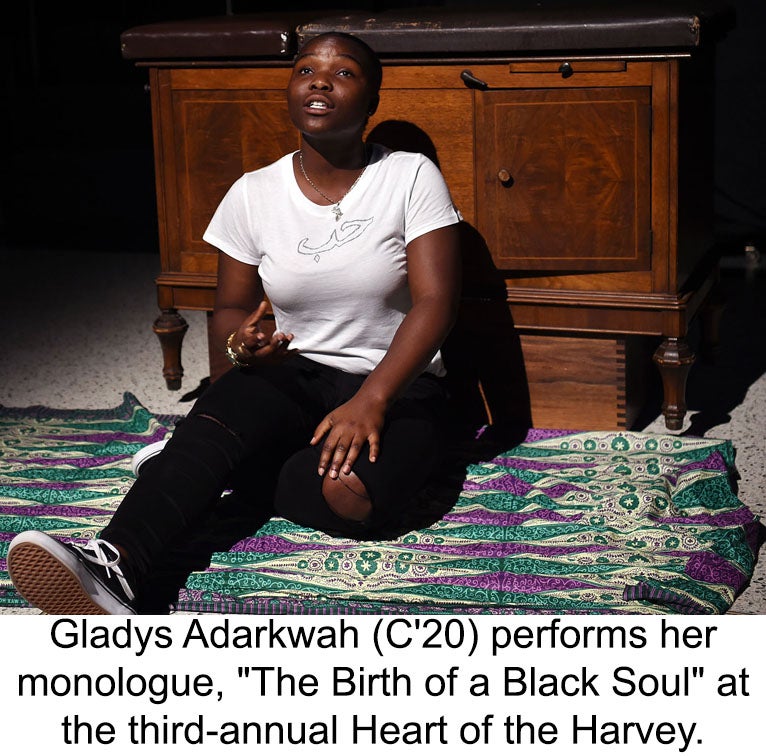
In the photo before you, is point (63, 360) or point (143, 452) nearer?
point (143, 452)

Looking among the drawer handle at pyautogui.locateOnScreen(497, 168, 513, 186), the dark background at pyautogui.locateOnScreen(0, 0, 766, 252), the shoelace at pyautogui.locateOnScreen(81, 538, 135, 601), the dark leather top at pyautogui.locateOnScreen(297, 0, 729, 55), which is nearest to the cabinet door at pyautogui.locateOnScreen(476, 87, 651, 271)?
the drawer handle at pyautogui.locateOnScreen(497, 168, 513, 186)

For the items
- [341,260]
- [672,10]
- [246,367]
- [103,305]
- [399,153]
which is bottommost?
[103,305]

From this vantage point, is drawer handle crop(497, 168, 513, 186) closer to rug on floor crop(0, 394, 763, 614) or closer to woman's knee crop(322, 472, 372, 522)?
rug on floor crop(0, 394, 763, 614)

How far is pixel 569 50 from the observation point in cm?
304

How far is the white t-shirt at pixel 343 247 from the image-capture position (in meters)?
2.75

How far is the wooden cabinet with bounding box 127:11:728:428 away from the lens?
3.06 metres

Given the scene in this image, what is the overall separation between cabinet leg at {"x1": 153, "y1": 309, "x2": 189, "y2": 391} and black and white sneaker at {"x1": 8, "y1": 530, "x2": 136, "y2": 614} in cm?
143

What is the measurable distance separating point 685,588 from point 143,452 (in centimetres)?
120

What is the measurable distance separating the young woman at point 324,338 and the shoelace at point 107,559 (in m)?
0.08

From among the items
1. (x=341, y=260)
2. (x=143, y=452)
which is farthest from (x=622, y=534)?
(x=143, y=452)

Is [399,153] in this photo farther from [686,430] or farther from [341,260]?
[686,430]

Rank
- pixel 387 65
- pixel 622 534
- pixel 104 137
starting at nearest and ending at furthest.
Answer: pixel 622 534 → pixel 387 65 → pixel 104 137

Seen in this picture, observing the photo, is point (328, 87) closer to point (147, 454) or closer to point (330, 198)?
point (330, 198)

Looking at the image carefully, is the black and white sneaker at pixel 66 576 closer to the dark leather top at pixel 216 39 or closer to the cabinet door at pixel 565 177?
the cabinet door at pixel 565 177
